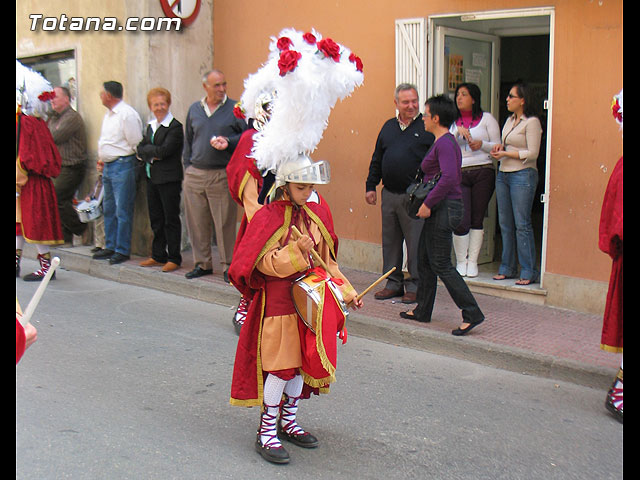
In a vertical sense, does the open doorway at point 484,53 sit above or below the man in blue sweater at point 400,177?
above

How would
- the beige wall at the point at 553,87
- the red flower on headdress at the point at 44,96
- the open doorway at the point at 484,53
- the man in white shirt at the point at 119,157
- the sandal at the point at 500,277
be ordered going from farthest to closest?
1. the man in white shirt at the point at 119,157
2. the red flower on headdress at the point at 44,96
3. the sandal at the point at 500,277
4. the open doorway at the point at 484,53
5. the beige wall at the point at 553,87

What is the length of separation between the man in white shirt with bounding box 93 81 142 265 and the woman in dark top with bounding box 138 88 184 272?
0.37 meters

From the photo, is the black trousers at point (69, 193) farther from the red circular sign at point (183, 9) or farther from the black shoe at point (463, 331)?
the black shoe at point (463, 331)

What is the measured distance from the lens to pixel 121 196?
30.8 feet

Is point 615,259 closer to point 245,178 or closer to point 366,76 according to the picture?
point 245,178

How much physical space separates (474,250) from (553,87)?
6.22 feet

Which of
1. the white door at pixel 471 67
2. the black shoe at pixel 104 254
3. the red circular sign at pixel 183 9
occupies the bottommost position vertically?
the black shoe at pixel 104 254

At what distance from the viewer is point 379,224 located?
870 centimetres

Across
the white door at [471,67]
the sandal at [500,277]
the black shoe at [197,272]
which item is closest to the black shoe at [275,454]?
the sandal at [500,277]

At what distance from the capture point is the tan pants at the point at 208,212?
841 cm

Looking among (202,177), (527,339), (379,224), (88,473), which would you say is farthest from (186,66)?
(88,473)

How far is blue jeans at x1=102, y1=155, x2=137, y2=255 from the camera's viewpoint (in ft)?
30.7

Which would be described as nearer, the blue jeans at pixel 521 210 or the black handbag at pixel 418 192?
the black handbag at pixel 418 192

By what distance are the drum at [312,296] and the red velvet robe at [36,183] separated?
5476 millimetres
